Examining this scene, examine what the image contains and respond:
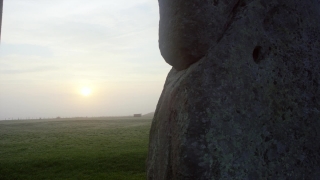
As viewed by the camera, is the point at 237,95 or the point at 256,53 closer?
the point at 237,95

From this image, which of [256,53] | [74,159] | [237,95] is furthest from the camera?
[74,159]

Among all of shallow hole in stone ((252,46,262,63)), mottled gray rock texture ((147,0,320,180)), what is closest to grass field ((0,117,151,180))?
mottled gray rock texture ((147,0,320,180))

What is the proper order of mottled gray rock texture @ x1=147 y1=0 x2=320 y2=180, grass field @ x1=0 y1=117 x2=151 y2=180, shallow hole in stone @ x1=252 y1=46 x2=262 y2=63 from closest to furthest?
mottled gray rock texture @ x1=147 y1=0 x2=320 y2=180 < shallow hole in stone @ x1=252 y1=46 x2=262 y2=63 < grass field @ x1=0 y1=117 x2=151 y2=180

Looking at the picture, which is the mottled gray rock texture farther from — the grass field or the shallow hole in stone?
the grass field

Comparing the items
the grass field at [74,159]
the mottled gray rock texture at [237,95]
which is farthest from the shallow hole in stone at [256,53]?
the grass field at [74,159]

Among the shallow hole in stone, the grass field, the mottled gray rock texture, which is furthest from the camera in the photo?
the grass field

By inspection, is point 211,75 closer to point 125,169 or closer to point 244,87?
point 244,87

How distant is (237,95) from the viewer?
4.57m

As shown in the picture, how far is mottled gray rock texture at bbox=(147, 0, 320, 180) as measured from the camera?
429cm

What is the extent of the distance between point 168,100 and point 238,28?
1540 mm

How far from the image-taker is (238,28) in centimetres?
483

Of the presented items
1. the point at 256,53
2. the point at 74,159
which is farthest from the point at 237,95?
the point at 74,159

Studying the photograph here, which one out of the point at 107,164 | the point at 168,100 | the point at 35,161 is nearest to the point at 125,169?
the point at 107,164

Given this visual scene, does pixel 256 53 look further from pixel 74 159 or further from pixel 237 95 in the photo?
pixel 74 159
